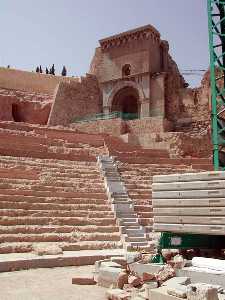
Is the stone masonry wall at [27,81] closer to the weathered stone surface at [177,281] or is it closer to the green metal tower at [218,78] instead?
the green metal tower at [218,78]

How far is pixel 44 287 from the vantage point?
6.81 metres

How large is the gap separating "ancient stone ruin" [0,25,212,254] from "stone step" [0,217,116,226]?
0.03 metres

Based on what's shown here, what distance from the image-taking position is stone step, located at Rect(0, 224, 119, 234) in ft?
33.8

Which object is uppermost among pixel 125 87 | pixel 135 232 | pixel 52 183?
pixel 125 87

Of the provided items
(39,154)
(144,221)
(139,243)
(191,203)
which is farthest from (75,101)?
(191,203)

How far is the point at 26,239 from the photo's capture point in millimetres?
10117

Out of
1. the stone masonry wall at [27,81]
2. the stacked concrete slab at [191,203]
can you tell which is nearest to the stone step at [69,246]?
the stacked concrete slab at [191,203]

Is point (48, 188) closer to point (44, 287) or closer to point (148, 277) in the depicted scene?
point (44, 287)

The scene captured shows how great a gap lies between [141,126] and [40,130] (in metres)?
6.77

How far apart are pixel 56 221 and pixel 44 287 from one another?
173 inches

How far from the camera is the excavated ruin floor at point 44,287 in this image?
6.25 meters

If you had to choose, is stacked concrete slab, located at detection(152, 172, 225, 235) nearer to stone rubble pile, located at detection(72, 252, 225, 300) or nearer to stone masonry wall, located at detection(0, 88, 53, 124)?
stone rubble pile, located at detection(72, 252, 225, 300)

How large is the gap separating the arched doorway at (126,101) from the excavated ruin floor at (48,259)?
2226 cm

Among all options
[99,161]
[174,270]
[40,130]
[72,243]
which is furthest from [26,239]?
[40,130]
